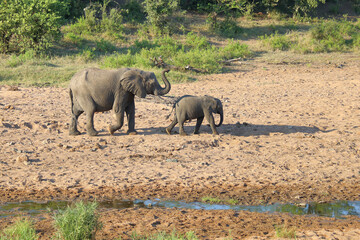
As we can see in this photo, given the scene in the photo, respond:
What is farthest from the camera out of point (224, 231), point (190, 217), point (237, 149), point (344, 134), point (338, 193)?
point (344, 134)

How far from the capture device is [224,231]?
5.07 meters

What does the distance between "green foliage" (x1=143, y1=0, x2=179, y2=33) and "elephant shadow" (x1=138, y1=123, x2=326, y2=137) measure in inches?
433

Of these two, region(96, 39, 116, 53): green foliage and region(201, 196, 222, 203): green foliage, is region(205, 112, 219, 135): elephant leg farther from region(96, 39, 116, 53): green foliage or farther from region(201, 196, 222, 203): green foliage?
region(96, 39, 116, 53): green foliage

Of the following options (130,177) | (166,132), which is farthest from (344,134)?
(130,177)

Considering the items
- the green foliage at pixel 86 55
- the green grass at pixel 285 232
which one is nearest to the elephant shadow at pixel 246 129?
the green grass at pixel 285 232

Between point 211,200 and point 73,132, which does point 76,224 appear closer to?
point 211,200

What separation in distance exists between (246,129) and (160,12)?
11659 mm

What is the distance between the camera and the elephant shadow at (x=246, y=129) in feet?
28.9

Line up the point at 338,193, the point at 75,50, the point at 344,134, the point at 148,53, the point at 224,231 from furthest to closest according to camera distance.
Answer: the point at 75,50 → the point at 148,53 → the point at 344,134 → the point at 338,193 → the point at 224,231

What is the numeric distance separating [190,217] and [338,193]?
7.46ft

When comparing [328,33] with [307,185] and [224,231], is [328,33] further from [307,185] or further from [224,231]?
[224,231]

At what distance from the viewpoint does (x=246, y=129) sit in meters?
9.02

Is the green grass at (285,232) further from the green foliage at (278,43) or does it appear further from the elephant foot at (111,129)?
the green foliage at (278,43)

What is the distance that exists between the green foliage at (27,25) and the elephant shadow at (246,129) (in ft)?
26.2
